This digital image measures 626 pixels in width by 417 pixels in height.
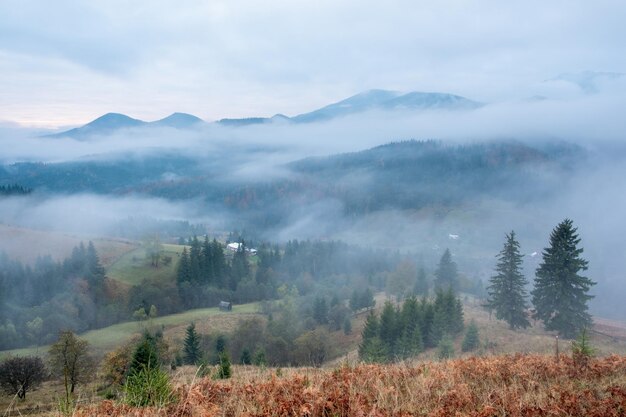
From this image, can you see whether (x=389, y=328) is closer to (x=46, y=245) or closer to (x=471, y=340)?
(x=471, y=340)

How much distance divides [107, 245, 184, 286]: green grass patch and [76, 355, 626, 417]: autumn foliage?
11233 centimetres

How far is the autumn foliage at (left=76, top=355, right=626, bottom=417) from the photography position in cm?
571

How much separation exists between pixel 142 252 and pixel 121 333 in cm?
5567

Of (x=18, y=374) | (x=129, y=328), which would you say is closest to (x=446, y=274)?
(x=129, y=328)

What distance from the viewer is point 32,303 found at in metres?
102

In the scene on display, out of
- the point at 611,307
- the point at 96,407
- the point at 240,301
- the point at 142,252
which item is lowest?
the point at 611,307

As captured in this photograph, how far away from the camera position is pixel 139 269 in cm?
12294

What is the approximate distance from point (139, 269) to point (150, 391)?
128 meters

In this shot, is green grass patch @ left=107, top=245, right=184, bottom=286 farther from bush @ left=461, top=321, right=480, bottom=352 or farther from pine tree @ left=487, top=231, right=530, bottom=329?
pine tree @ left=487, top=231, right=530, bottom=329

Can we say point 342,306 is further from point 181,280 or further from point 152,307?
point 181,280

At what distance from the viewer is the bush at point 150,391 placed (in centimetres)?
618

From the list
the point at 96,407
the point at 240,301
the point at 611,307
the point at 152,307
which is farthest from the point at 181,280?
the point at 611,307

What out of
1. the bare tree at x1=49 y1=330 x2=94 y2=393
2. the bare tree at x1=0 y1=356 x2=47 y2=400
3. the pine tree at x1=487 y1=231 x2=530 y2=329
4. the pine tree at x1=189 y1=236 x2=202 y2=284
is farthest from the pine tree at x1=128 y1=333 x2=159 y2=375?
the pine tree at x1=189 y1=236 x2=202 y2=284

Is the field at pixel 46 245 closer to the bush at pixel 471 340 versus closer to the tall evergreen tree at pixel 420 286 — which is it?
the tall evergreen tree at pixel 420 286
